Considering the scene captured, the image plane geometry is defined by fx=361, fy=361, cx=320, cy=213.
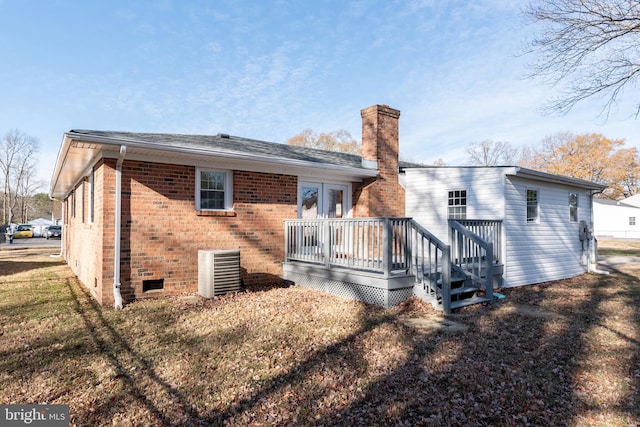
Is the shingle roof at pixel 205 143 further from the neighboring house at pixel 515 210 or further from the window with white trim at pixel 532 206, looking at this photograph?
the window with white trim at pixel 532 206

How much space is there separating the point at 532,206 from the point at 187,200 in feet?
28.9

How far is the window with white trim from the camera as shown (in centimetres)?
966

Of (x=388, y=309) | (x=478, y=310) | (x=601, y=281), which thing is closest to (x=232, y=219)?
(x=388, y=309)

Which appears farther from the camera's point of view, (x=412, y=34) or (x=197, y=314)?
(x=412, y=34)

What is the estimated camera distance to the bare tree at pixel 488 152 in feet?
147

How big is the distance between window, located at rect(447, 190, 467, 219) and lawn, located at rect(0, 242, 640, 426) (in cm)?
321

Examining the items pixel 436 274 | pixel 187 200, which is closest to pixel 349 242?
pixel 436 274

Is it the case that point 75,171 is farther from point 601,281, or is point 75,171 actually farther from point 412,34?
point 601,281

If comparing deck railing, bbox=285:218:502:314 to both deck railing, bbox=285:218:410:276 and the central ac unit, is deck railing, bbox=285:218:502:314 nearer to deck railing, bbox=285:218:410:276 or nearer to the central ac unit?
deck railing, bbox=285:218:410:276

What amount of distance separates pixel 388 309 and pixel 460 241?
2.15 meters

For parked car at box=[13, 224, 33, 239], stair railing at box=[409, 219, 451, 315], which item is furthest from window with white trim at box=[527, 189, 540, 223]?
parked car at box=[13, 224, 33, 239]

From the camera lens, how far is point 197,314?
6023 mm

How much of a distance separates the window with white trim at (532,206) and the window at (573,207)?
2.17m

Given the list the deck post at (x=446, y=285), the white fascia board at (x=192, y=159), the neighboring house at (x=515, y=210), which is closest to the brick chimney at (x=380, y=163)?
the white fascia board at (x=192, y=159)
